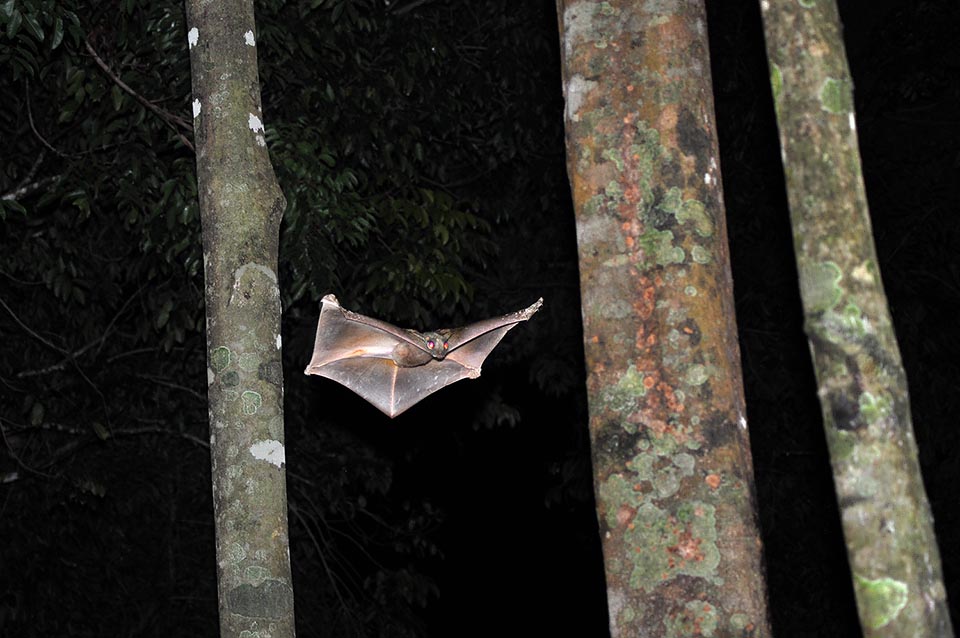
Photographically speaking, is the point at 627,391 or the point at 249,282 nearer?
the point at 627,391

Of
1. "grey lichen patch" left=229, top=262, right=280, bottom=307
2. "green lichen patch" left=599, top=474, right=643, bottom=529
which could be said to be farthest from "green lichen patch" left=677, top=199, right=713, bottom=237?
"grey lichen patch" left=229, top=262, right=280, bottom=307

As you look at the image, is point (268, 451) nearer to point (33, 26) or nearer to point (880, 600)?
point (880, 600)

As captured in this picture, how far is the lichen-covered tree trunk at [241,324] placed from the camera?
11.7 ft

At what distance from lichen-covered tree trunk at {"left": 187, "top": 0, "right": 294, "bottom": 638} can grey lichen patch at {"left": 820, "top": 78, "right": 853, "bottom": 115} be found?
207 cm

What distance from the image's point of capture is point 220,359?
372 centimetres

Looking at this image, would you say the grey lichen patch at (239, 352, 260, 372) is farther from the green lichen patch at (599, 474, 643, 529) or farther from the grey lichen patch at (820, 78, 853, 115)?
the grey lichen patch at (820, 78, 853, 115)

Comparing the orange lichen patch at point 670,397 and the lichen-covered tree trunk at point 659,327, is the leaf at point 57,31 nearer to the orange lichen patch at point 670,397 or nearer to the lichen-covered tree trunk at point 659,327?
the lichen-covered tree trunk at point 659,327

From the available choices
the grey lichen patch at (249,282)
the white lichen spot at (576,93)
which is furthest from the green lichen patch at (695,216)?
the grey lichen patch at (249,282)

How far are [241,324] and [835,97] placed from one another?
210 centimetres

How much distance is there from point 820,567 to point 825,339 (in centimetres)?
952

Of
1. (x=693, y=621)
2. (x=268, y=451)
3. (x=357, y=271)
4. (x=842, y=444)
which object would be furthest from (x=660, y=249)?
(x=357, y=271)

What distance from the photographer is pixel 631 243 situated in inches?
103

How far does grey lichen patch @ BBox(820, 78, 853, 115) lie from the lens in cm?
227

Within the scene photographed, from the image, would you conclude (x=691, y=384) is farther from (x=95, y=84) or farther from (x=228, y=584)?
(x=95, y=84)
